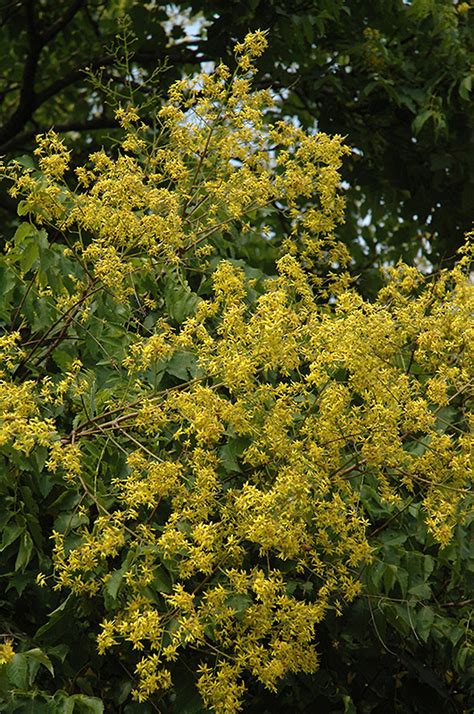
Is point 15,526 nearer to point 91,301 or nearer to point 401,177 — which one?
point 91,301

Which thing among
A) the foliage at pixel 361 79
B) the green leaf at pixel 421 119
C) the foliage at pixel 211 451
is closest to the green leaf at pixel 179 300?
the foliage at pixel 211 451

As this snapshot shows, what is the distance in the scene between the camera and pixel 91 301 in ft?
10.3

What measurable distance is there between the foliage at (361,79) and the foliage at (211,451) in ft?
8.58

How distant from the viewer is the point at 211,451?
103 inches

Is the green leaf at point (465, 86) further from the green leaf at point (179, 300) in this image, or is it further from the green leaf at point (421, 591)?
the green leaf at point (421, 591)

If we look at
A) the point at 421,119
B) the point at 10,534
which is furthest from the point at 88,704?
the point at 421,119

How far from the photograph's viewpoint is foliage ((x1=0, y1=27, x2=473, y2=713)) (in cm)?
251

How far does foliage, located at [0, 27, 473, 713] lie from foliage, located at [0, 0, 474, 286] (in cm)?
262

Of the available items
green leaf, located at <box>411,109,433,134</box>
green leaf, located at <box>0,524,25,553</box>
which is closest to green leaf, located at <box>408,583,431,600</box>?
green leaf, located at <box>0,524,25,553</box>

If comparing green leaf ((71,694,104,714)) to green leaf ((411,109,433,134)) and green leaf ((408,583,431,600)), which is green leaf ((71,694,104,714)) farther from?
green leaf ((411,109,433,134))

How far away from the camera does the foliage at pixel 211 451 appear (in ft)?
8.23

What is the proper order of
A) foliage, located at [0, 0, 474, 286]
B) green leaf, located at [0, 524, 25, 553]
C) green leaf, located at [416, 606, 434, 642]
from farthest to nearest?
foliage, located at [0, 0, 474, 286] < green leaf, located at [416, 606, 434, 642] < green leaf, located at [0, 524, 25, 553]

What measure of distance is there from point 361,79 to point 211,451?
161 inches

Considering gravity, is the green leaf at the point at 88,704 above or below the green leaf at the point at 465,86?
below
